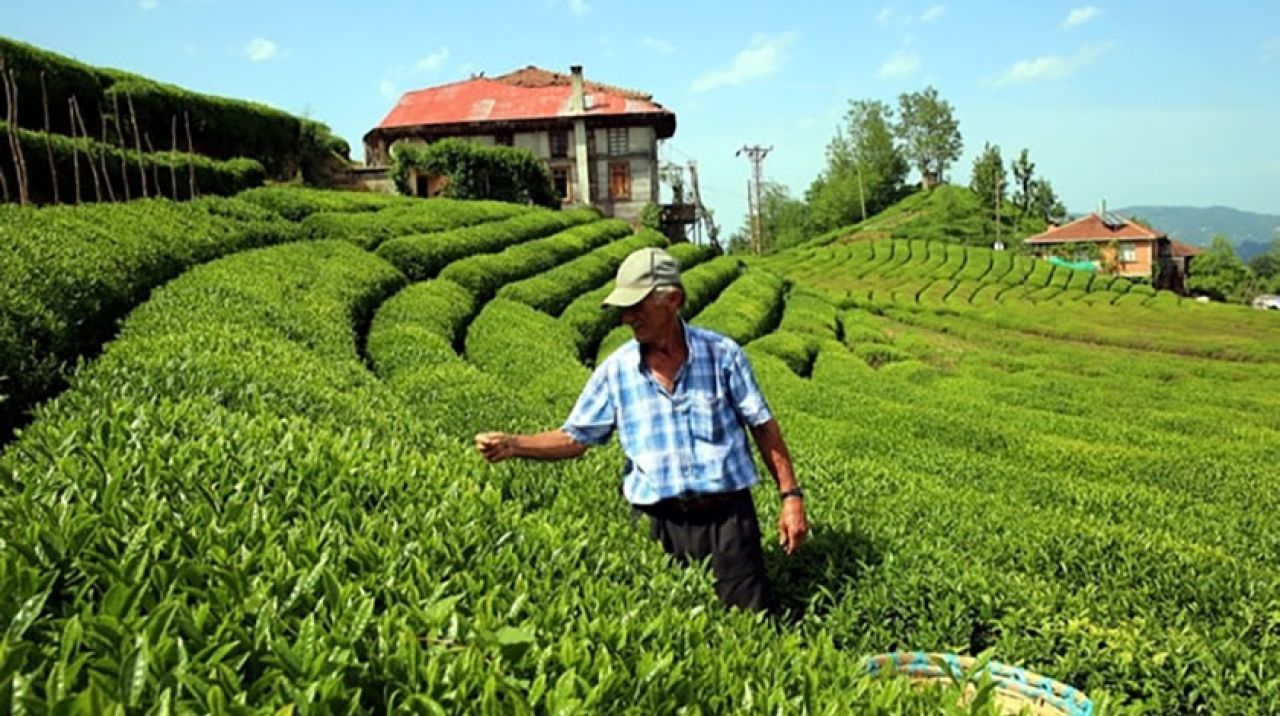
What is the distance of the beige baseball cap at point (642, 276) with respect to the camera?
3.77m

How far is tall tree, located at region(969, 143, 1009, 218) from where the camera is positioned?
74625 mm

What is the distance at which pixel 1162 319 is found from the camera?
38969mm

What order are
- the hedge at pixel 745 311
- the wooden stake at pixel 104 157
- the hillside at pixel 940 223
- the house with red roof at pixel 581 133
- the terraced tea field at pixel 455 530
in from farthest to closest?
the hillside at pixel 940 223 < the house with red roof at pixel 581 133 < the hedge at pixel 745 311 < the wooden stake at pixel 104 157 < the terraced tea field at pixel 455 530

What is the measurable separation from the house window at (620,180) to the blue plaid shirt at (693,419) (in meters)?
41.1

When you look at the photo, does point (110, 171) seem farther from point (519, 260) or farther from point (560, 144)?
point (560, 144)

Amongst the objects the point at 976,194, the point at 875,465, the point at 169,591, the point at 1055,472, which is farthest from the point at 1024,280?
the point at 169,591

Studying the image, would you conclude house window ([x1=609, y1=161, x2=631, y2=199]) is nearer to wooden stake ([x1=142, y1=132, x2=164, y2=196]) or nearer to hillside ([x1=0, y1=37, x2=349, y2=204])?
hillside ([x1=0, y1=37, x2=349, y2=204])

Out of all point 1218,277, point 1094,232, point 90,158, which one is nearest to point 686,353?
point 90,158

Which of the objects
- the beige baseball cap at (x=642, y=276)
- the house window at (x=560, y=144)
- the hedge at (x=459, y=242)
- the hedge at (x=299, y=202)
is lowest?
the beige baseball cap at (x=642, y=276)

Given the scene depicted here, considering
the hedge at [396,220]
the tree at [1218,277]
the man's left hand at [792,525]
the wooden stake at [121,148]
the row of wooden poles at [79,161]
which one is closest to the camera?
the man's left hand at [792,525]

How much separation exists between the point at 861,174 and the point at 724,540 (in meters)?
85.3

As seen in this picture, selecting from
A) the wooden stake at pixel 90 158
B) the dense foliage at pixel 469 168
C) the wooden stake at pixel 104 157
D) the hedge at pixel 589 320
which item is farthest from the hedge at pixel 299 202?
the dense foliage at pixel 469 168

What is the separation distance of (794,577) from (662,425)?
5.30 ft

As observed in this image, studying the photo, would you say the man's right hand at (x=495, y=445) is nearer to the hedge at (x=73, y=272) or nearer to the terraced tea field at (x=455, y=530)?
the terraced tea field at (x=455, y=530)
